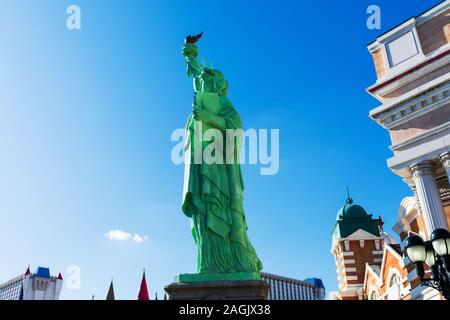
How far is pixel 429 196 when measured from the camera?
38.3 feet

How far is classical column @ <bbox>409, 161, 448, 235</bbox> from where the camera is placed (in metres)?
11.4

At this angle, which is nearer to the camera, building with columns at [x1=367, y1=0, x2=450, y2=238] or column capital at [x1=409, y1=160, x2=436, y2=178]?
building with columns at [x1=367, y1=0, x2=450, y2=238]

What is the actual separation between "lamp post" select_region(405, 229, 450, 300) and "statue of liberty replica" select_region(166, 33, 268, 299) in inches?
242

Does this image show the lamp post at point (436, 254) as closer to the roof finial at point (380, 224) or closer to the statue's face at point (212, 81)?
the statue's face at point (212, 81)

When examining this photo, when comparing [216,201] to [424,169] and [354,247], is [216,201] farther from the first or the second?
[354,247]

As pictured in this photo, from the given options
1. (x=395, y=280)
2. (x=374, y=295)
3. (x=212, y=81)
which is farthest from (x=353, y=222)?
(x=212, y=81)

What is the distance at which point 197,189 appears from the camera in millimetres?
14703

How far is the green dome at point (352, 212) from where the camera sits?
34.4 meters

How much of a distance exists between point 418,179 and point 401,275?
479 inches

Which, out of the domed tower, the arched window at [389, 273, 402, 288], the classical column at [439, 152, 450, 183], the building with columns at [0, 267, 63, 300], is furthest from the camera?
the building with columns at [0, 267, 63, 300]

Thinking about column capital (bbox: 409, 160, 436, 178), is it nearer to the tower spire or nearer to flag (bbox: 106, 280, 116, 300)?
the tower spire

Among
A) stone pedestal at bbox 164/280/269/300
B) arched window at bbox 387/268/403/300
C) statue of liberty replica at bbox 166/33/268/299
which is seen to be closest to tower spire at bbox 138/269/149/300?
statue of liberty replica at bbox 166/33/268/299

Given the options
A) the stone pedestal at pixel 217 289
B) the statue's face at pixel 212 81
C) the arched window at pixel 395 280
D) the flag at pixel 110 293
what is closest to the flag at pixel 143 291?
the flag at pixel 110 293

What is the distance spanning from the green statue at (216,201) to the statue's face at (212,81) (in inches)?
1.6
